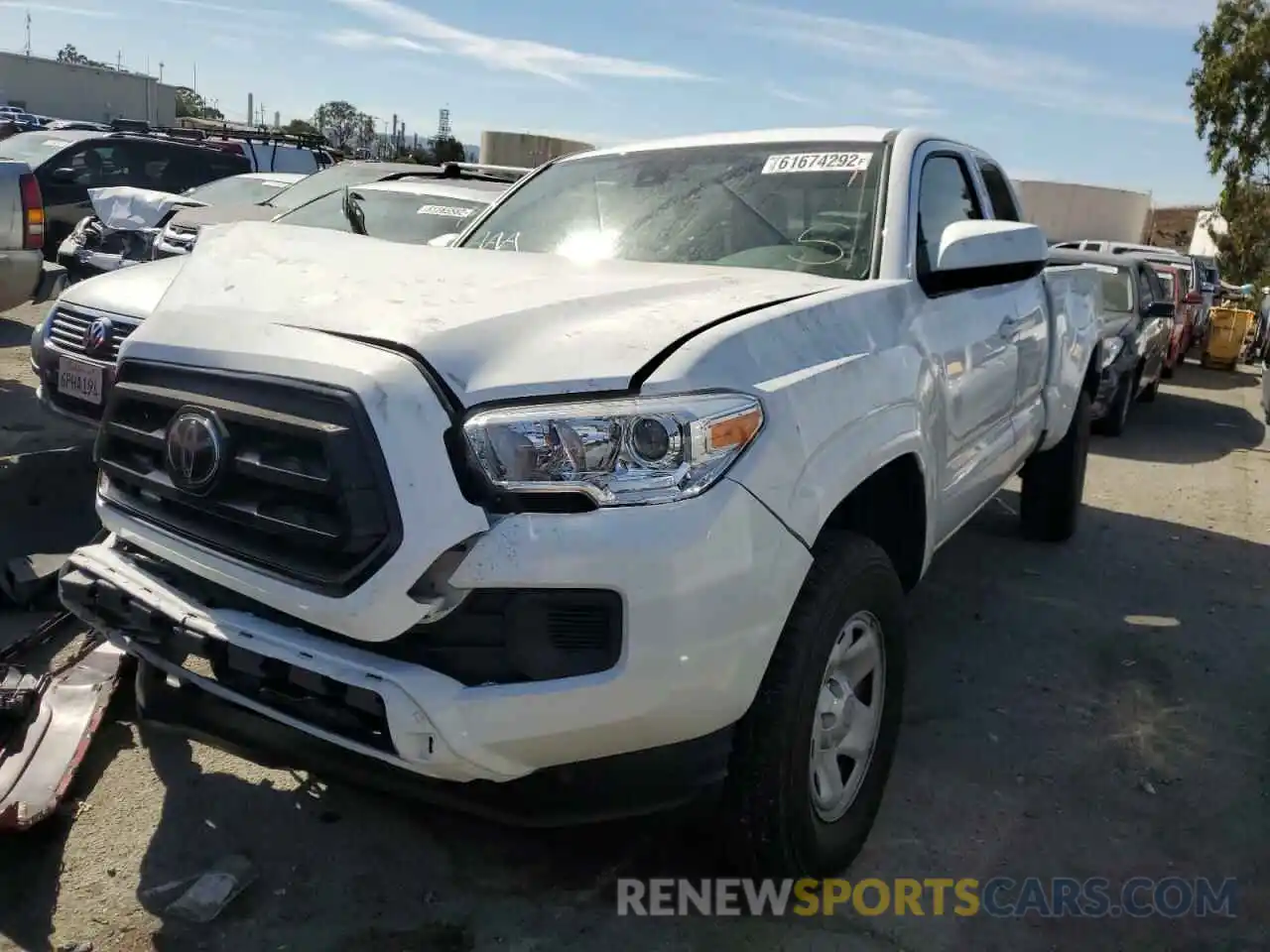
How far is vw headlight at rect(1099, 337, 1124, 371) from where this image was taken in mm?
9383

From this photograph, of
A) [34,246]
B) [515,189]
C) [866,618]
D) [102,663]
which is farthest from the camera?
[34,246]

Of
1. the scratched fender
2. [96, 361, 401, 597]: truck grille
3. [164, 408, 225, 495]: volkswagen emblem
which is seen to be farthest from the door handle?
[164, 408, 225, 495]: volkswagen emblem

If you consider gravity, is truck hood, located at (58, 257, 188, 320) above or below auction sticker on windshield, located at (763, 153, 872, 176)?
below

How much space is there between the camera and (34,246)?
22.9 feet

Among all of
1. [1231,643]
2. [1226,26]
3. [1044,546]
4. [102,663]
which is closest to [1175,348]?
[1044,546]

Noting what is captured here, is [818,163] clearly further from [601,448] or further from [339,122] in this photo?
[339,122]

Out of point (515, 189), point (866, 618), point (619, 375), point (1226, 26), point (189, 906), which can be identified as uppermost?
point (1226, 26)

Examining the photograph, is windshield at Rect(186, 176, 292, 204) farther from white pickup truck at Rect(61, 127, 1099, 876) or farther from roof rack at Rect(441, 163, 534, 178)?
white pickup truck at Rect(61, 127, 1099, 876)

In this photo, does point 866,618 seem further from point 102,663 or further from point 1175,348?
point 1175,348

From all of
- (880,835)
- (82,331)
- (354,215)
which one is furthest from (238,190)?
(880,835)

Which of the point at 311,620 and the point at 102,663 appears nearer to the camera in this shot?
the point at 311,620

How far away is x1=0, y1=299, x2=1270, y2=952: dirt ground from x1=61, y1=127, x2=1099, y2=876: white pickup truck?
1.23 ft

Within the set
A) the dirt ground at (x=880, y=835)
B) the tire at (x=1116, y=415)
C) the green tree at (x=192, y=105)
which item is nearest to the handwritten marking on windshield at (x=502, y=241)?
the dirt ground at (x=880, y=835)

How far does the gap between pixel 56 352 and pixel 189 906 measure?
131 inches
